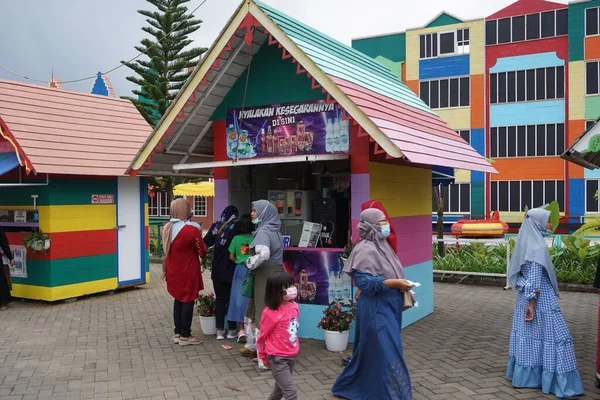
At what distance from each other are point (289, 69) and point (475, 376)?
4.52 metres

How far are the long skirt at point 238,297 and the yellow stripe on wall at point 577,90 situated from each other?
24.4m

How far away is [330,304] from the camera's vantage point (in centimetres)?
705

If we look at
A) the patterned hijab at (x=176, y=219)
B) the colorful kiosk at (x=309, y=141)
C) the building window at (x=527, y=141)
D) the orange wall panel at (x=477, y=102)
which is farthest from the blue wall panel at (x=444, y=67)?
the patterned hijab at (x=176, y=219)

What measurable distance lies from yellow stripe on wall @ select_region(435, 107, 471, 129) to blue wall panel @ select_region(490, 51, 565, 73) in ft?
7.87

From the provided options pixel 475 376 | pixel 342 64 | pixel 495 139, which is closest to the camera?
pixel 475 376

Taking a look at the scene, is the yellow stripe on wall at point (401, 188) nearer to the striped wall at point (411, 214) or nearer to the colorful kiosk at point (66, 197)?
the striped wall at point (411, 214)

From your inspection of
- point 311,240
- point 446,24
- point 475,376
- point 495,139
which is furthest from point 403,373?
point 446,24

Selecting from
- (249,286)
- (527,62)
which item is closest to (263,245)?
(249,286)

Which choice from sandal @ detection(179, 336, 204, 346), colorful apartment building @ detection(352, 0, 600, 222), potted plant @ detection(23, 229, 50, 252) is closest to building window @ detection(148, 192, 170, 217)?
colorful apartment building @ detection(352, 0, 600, 222)

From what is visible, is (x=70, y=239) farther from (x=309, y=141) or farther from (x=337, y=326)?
(x=337, y=326)

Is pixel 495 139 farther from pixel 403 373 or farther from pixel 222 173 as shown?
pixel 403 373

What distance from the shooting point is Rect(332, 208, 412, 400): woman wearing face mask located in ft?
16.0

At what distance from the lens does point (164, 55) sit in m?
20.6

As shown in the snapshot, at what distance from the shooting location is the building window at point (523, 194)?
2724cm
